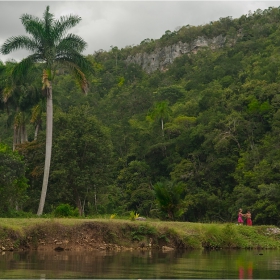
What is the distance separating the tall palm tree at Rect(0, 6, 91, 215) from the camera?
34.0 metres

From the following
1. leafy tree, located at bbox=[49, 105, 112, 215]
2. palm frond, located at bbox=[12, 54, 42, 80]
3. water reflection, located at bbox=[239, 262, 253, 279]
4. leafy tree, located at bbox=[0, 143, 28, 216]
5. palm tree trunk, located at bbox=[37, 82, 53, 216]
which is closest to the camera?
water reflection, located at bbox=[239, 262, 253, 279]

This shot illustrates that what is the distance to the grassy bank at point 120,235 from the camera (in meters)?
22.2

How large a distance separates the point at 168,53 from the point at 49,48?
84.3m

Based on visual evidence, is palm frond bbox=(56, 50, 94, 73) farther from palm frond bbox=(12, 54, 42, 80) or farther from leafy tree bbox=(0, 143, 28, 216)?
leafy tree bbox=(0, 143, 28, 216)

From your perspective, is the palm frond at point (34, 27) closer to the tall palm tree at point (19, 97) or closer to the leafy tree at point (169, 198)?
the tall palm tree at point (19, 97)

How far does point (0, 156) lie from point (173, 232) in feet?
36.2

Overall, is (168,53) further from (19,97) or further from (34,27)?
(34,27)

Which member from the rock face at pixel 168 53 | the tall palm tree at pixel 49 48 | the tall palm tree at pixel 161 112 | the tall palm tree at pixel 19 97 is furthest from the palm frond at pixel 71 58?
the rock face at pixel 168 53

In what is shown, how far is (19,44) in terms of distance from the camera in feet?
113

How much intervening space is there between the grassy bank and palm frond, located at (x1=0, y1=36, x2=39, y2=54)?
1356cm

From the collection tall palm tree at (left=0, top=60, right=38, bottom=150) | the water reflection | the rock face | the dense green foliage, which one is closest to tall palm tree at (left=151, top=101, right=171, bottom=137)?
the dense green foliage

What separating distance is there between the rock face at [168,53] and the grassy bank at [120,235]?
8964 cm

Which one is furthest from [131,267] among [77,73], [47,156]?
[77,73]

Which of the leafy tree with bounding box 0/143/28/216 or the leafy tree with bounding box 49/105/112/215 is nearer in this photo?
the leafy tree with bounding box 0/143/28/216
